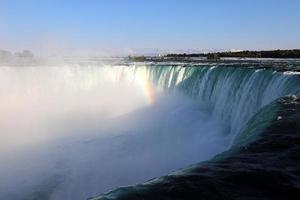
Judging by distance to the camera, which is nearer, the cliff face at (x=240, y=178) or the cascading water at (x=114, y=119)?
the cliff face at (x=240, y=178)

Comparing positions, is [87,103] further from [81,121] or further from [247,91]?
[247,91]

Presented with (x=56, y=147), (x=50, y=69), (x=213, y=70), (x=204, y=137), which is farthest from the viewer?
(x=50, y=69)

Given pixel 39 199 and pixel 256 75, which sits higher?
pixel 256 75

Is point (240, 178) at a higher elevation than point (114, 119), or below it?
higher

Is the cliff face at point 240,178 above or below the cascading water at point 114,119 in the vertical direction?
above

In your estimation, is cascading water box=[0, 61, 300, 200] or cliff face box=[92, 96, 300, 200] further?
cascading water box=[0, 61, 300, 200]

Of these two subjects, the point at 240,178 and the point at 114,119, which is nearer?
the point at 240,178

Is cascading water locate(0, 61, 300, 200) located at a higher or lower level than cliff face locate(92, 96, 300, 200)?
lower

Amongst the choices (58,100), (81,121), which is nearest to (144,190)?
(81,121)
